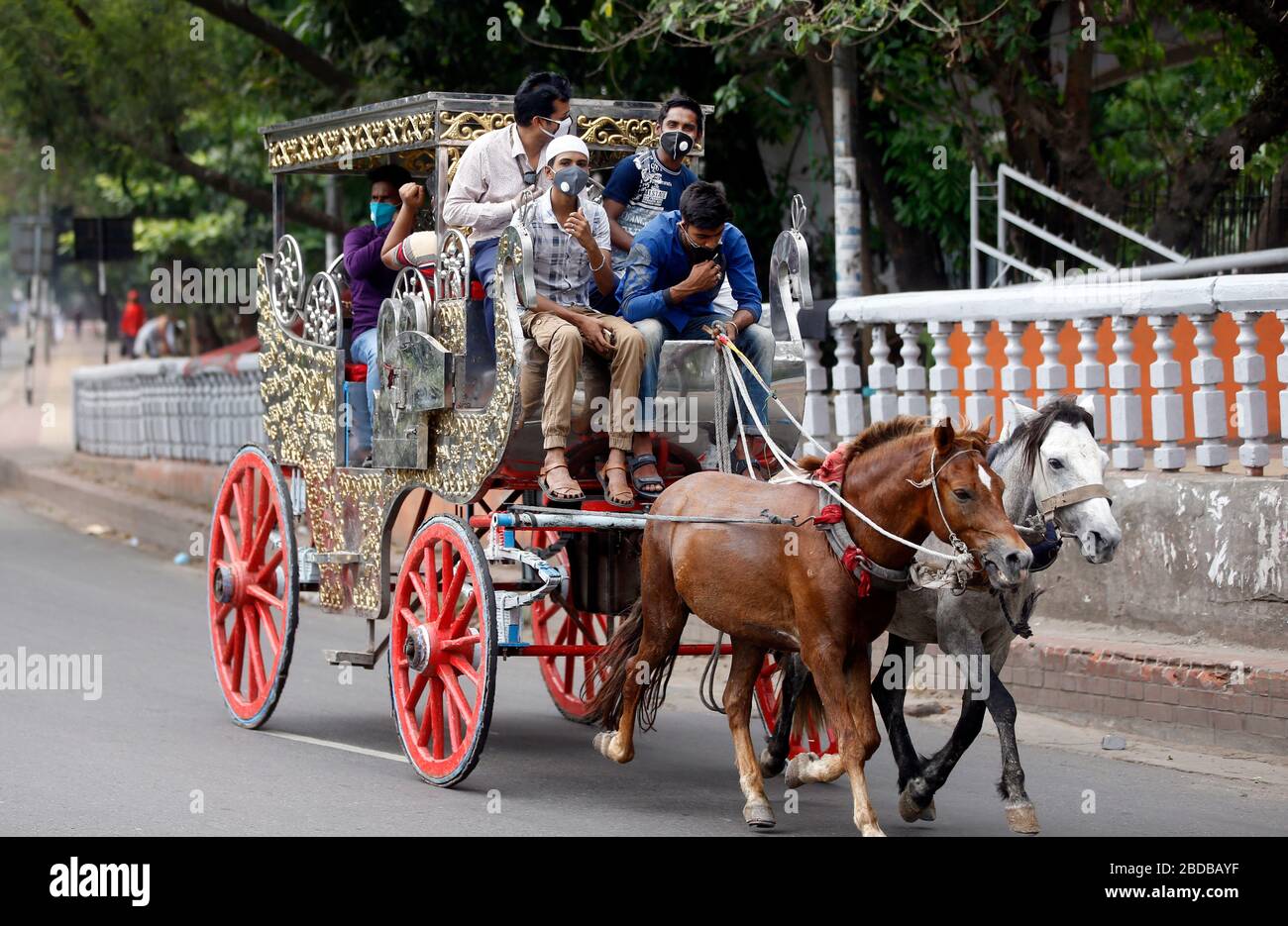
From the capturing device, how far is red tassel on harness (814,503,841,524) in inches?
238

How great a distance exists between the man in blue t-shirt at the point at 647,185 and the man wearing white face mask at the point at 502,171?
0.34m

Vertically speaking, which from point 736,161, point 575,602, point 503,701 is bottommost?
point 503,701

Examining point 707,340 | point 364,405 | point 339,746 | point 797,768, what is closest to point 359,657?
point 339,746

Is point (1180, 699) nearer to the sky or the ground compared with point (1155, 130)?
nearer to the ground

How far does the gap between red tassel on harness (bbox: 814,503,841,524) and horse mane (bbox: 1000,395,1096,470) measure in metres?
0.74

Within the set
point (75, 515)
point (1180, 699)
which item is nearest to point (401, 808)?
point (1180, 699)

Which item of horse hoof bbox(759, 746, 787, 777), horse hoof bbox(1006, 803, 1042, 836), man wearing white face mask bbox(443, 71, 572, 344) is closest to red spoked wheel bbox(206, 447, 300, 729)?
man wearing white face mask bbox(443, 71, 572, 344)

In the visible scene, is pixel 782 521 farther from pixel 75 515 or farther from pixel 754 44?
pixel 75 515

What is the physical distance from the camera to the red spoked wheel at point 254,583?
819 centimetres

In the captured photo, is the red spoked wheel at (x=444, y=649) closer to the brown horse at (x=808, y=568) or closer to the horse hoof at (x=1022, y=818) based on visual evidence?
the brown horse at (x=808, y=568)

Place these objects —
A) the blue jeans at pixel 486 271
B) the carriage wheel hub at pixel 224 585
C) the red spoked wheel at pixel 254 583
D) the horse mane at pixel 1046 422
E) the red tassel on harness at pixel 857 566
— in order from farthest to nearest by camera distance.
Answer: the carriage wheel hub at pixel 224 585 < the red spoked wheel at pixel 254 583 < the blue jeans at pixel 486 271 < the horse mane at pixel 1046 422 < the red tassel on harness at pixel 857 566

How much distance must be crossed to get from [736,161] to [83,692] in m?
9.75

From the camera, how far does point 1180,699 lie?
804 centimetres

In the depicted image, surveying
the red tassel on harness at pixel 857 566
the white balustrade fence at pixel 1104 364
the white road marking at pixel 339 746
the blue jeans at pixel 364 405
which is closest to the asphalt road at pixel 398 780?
the white road marking at pixel 339 746
